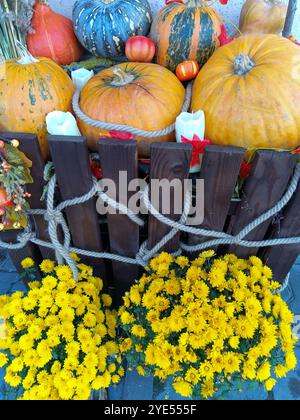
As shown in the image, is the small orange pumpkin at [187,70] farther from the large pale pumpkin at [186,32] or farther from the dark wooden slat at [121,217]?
the dark wooden slat at [121,217]

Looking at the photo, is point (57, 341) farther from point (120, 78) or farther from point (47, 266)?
point (120, 78)

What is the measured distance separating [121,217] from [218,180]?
1.32 feet

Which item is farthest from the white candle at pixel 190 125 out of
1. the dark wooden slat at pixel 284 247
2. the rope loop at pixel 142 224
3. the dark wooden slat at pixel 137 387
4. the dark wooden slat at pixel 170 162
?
the dark wooden slat at pixel 137 387

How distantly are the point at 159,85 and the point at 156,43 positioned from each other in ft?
1.06

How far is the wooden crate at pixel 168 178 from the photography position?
1064 mm

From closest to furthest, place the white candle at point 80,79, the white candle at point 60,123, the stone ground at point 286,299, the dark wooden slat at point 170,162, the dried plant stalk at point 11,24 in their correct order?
1. the dark wooden slat at point 170,162
2. the white candle at point 60,123
3. the dried plant stalk at point 11,24
4. the white candle at point 80,79
5. the stone ground at point 286,299

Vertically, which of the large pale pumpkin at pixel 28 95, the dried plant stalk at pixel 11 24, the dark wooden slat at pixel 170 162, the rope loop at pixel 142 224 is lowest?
the rope loop at pixel 142 224

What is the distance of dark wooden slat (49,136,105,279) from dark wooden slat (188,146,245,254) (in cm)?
40

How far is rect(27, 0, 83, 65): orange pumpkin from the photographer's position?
1.54 m

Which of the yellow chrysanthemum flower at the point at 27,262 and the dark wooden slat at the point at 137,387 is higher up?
the yellow chrysanthemum flower at the point at 27,262

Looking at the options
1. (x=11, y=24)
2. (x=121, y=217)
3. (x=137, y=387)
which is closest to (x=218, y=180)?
(x=121, y=217)

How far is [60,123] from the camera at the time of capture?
1.15m

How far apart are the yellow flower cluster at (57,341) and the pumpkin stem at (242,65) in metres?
1.01

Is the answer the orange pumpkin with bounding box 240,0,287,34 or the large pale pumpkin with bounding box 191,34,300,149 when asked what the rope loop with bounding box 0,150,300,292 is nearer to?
the large pale pumpkin with bounding box 191,34,300,149
